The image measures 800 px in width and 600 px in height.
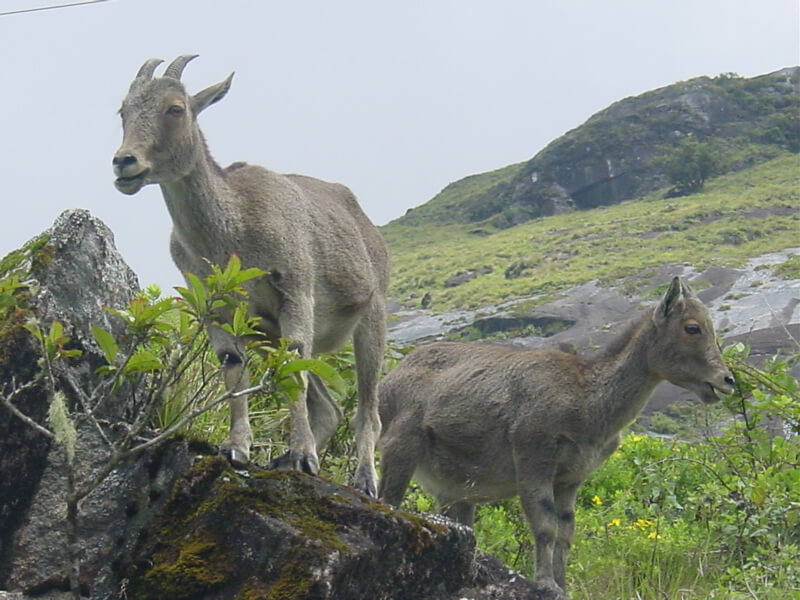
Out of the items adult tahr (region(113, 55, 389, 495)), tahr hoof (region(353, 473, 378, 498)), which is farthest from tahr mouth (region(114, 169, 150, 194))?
tahr hoof (region(353, 473, 378, 498))

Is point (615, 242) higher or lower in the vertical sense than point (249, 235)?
lower

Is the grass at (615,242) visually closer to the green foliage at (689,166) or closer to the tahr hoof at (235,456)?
the green foliage at (689,166)

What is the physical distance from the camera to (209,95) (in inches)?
260

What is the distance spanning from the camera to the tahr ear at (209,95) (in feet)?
21.4

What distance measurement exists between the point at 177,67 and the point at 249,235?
3.60 ft

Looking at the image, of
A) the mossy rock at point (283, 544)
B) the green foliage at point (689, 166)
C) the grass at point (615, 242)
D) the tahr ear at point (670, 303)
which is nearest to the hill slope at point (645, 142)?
the green foliage at point (689, 166)

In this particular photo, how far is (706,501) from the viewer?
8.81m

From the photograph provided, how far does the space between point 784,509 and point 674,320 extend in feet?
5.89

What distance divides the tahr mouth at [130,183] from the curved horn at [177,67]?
31.7 inches

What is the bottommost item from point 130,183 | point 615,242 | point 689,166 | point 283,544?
point 615,242

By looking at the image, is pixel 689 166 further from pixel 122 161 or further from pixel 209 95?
pixel 122 161

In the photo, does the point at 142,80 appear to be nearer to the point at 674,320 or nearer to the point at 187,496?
the point at 187,496

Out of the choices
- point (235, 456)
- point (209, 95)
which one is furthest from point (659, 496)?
point (209, 95)

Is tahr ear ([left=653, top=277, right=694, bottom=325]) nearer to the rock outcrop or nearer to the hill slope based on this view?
the rock outcrop
